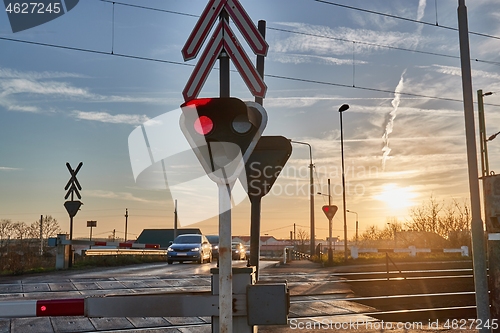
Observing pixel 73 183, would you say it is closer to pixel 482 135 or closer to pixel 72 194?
pixel 72 194

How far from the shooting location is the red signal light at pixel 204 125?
329 centimetres

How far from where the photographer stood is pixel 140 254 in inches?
1231

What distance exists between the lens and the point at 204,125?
329 centimetres

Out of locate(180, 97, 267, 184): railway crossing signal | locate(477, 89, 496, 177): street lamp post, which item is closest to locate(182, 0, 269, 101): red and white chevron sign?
locate(180, 97, 267, 184): railway crossing signal

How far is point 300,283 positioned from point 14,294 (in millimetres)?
7756

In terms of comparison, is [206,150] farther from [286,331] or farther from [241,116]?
[286,331]

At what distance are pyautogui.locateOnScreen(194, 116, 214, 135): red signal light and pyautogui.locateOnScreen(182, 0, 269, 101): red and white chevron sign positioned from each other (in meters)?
0.86

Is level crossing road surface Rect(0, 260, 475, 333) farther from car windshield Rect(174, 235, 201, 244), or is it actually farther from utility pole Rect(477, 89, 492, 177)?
utility pole Rect(477, 89, 492, 177)

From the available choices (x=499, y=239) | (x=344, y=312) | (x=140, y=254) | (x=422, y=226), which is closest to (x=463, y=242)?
(x=422, y=226)

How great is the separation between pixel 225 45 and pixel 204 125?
0.99 metres

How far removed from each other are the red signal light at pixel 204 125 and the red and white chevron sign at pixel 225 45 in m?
0.86

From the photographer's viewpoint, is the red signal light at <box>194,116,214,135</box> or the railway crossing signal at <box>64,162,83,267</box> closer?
the red signal light at <box>194,116,214,135</box>

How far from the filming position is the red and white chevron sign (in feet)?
13.2

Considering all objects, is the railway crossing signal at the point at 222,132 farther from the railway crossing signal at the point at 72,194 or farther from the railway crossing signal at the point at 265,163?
the railway crossing signal at the point at 72,194
